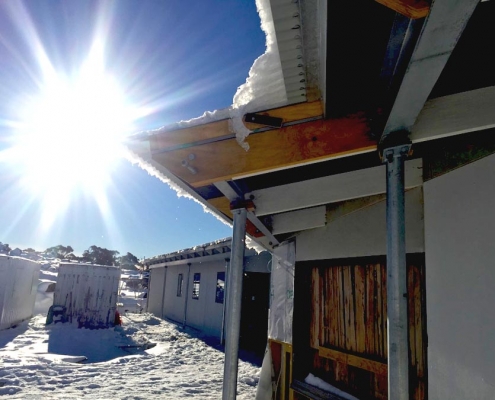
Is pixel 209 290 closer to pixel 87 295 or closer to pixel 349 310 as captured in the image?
pixel 87 295

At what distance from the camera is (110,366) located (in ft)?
25.4

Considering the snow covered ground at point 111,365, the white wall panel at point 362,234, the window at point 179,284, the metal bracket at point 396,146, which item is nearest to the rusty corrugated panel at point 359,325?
the white wall panel at point 362,234

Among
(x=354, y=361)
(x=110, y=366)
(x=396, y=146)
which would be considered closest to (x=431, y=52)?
(x=396, y=146)

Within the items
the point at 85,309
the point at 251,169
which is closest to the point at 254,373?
the point at 251,169

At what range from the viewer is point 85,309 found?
45.6 ft

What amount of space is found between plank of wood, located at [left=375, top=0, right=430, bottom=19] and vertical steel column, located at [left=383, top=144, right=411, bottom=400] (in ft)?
2.96

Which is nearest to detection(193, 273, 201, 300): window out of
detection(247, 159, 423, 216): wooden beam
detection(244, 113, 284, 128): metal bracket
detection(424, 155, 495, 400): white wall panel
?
detection(247, 159, 423, 216): wooden beam

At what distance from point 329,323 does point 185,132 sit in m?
3.06

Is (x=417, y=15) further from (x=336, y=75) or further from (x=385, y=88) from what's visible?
(x=385, y=88)

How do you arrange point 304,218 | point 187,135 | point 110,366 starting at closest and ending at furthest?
point 187,135 < point 304,218 < point 110,366

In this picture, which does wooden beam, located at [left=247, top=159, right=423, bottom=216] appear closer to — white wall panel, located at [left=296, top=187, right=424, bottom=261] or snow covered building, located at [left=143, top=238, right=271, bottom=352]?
white wall panel, located at [left=296, top=187, right=424, bottom=261]

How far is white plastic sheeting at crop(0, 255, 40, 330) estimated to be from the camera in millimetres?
11992

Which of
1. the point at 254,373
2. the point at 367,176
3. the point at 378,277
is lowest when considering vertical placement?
the point at 254,373

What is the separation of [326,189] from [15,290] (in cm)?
1448
